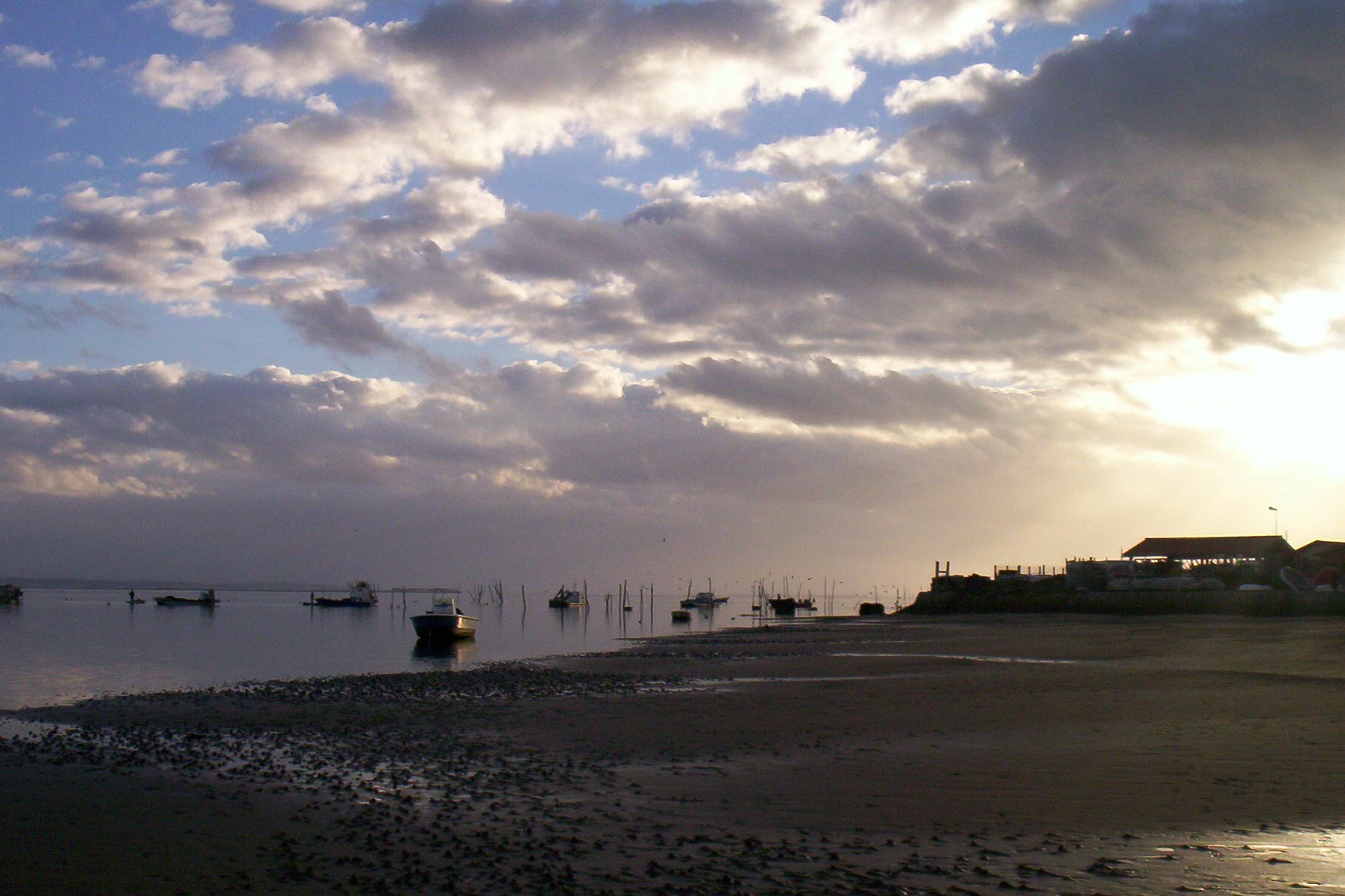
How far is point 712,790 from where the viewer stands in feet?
47.6

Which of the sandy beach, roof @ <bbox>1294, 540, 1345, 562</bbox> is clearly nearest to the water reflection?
the sandy beach

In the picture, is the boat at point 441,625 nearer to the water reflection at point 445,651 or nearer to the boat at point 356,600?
the water reflection at point 445,651

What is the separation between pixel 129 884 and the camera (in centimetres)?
1064

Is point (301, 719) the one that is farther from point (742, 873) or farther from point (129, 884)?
point (742, 873)

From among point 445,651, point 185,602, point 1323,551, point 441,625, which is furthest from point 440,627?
point 185,602

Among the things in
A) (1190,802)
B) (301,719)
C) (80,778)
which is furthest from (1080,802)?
(301,719)

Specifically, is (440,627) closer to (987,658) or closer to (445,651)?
(445,651)

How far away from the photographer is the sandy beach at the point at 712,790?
10211mm

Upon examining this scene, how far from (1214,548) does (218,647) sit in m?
88.2

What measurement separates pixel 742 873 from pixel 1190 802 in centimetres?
613

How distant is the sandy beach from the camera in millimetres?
10211

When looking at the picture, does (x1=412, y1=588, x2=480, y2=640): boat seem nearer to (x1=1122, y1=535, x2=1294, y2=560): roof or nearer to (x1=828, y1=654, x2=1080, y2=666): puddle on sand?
(x1=828, y1=654, x2=1080, y2=666): puddle on sand

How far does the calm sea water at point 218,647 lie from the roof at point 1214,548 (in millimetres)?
44753

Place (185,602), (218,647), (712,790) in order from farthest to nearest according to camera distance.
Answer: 1. (185,602)
2. (218,647)
3. (712,790)
